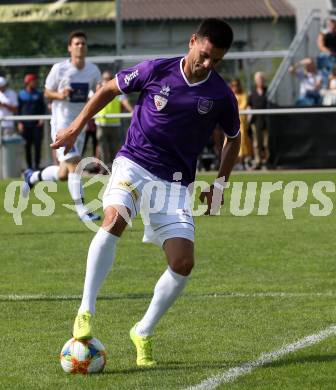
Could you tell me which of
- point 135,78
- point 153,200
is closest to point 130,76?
point 135,78

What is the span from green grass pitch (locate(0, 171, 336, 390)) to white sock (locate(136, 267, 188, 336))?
21 centimetres

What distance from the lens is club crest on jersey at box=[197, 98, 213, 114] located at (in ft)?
22.1

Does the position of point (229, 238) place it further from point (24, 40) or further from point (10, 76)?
point (24, 40)

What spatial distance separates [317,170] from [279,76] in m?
3.34

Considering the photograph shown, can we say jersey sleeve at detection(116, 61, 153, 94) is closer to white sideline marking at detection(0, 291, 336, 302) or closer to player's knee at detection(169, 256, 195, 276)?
player's knee at detection(169, 256, 195, 276)

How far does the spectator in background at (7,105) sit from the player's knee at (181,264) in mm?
16820

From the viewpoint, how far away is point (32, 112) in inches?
944

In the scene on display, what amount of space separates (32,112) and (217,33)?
58.3 feet

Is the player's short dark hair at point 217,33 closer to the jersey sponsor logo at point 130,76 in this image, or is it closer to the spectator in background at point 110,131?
the jersey sponsor logo at point 130,76

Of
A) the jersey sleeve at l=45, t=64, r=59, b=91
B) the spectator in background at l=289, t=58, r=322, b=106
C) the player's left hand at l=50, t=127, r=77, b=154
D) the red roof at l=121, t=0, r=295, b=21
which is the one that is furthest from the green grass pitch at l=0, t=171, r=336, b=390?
the red roof at l=121, t=0, r=295, b=21

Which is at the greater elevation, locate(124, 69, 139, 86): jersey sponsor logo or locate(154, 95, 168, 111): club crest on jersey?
locate(124, 69, 139, 86): jersey sponsor logo

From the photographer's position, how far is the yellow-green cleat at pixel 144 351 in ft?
21.4

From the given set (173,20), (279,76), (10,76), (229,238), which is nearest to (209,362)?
(229,238)

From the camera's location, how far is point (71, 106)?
1472 centimetres
